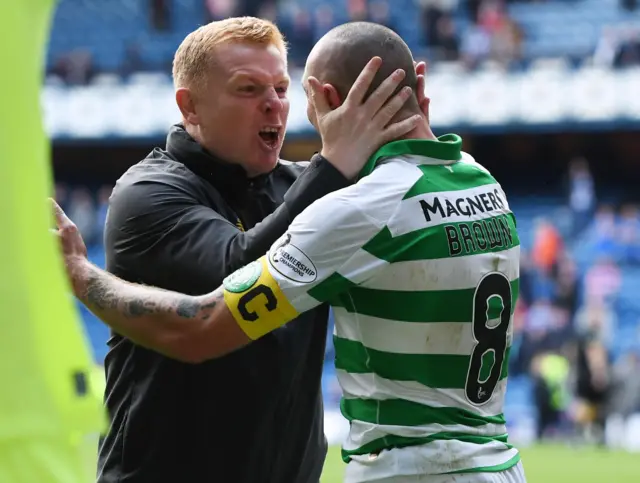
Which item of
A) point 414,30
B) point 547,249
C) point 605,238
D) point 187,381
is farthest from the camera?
point 414,30

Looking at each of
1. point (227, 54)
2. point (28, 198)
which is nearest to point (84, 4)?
point (227, 54)

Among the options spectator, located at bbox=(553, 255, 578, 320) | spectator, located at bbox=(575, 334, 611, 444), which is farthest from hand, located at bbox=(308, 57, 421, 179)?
spectator, located at bbox=(553, 255, 578, 320)

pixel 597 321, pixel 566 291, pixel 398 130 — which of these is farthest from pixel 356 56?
pixel 566 291

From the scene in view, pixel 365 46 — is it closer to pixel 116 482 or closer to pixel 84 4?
pixel 116 482

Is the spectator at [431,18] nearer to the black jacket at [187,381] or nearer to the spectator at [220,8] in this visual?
the spectator at [220,8]

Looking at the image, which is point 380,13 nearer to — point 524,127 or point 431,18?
point 431,18

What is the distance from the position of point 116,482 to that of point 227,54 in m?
1.38

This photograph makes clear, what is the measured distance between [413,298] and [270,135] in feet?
3.51

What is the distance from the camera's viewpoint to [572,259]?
63.5ft

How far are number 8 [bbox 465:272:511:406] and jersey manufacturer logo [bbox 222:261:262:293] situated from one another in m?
0.57

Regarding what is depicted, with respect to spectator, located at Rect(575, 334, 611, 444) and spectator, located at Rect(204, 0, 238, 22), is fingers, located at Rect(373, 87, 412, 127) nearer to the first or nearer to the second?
spectator, located at Rect(575, 334, 611, 444)

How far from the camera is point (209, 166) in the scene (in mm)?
3766

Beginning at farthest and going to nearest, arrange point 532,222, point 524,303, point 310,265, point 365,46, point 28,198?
point 532,222, point 524,303, point 365,46, point 310,265, point 28,198

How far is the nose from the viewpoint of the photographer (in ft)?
12.5
